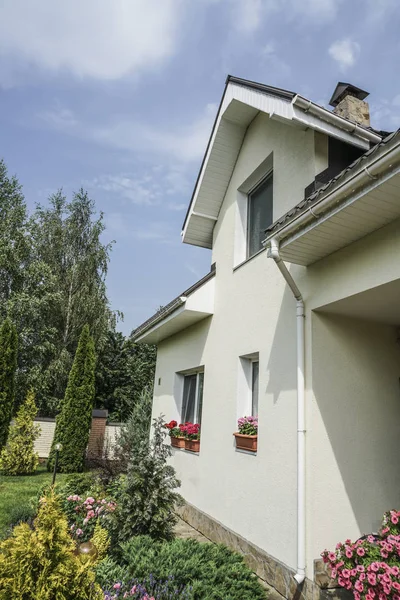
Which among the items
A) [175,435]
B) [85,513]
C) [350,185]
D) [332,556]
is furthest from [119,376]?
[350,185]

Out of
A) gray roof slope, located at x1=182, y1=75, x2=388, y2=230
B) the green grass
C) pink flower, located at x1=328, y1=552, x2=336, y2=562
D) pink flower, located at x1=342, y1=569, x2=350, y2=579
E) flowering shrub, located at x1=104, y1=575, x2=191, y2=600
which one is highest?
gray roof slope, located at x1=182, y1=75, x2=388, y2=230

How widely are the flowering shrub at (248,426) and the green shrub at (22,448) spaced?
10.1 metres

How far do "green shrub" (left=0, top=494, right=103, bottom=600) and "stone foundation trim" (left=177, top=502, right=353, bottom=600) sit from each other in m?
2.47

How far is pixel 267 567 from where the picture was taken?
5164mm

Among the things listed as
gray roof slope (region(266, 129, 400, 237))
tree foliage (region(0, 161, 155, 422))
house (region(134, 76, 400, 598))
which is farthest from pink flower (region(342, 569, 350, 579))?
tree foliage (region(0, 161, 155, 422))

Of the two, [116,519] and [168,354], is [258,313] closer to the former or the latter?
[116,519]

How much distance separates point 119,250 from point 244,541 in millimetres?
20586

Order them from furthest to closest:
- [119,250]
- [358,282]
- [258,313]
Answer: [119,250] → [258,313] → [358,282]

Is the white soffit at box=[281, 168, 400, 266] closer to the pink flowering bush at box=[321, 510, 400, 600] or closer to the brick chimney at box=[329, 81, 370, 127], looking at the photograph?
the pink flowering bush at box=[321, 510, 400, 600]

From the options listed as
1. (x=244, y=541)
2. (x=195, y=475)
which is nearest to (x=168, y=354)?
(x=195, y=475)

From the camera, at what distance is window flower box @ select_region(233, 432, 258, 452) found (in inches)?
239

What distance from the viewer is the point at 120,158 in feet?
37.1

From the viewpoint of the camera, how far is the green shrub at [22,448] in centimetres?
1312

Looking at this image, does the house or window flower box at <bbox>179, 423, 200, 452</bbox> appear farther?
window flower box at <bbox>179, 423, 200, 452</bbox>
